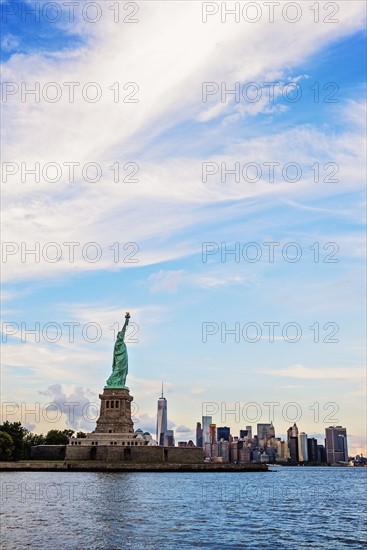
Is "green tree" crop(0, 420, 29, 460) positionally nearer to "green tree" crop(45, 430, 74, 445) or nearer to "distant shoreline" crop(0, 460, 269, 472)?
"green tree" crop(45, 430, 74, 445)

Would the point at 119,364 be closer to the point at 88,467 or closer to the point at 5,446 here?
the point at 5,446

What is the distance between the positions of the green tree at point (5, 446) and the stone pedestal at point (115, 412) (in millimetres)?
20995

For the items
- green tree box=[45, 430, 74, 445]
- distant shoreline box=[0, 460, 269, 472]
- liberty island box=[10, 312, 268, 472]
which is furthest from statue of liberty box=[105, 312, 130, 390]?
green tree box=[45, 430, 74, 445]

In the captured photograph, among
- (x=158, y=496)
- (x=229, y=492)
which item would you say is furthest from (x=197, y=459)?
(x=158, y=496)

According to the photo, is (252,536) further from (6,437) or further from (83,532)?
(6,437)

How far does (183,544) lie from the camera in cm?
3762

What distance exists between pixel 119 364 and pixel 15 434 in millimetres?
33318

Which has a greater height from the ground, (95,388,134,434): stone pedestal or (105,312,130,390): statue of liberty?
(105,312,130,390): statue of liberty

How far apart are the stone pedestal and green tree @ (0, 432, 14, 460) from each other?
21.0 metres

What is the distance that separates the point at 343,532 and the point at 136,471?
76297mm

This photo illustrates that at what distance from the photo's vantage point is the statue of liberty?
141 meters

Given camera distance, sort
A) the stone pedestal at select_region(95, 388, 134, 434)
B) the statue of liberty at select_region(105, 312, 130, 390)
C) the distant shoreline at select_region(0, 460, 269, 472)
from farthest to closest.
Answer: the statue of liberty at select_region(105, 312, 130, 390)
the stone pedestal at select_region(95, 388, 134, 434)
the distant shoreline at select_region(0, 460, 269, 472)

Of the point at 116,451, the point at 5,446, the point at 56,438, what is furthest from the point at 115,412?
the point at 56,438

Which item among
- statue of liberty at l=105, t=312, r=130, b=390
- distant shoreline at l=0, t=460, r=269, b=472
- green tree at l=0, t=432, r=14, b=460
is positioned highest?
statue of liberty at l=105, t=312, r=130, b=390
